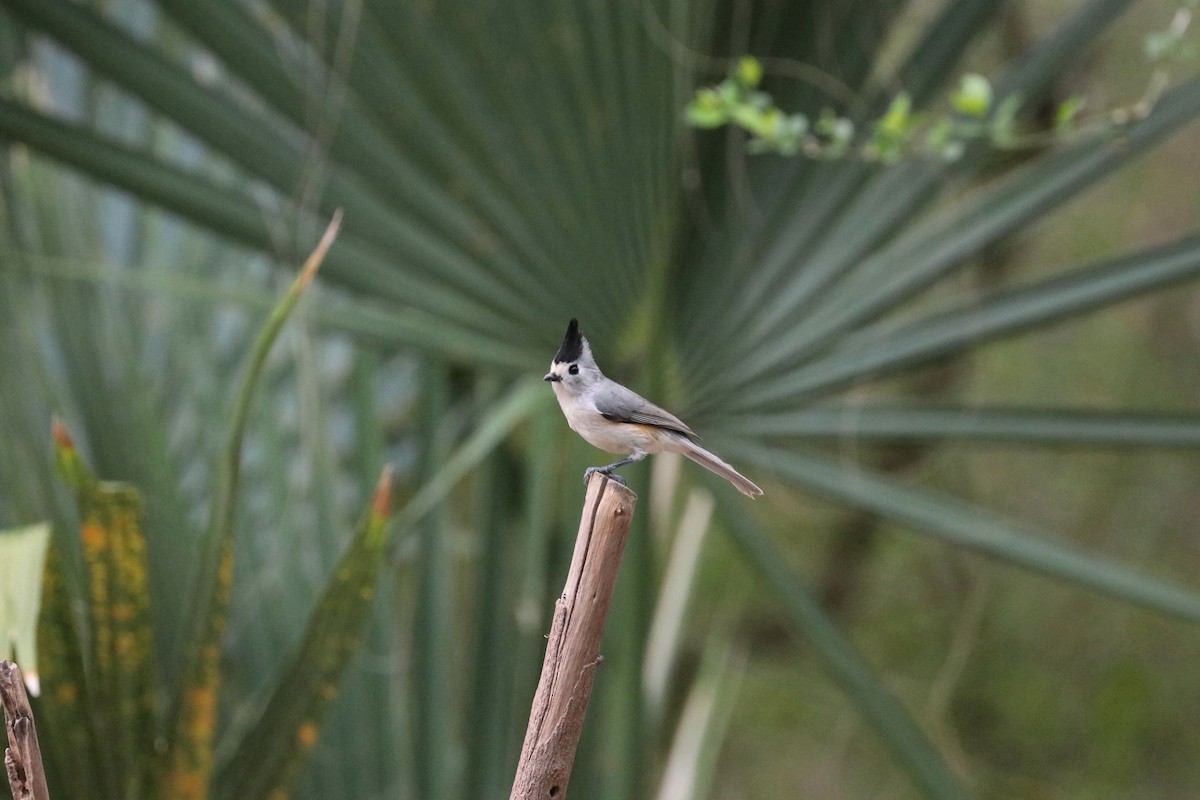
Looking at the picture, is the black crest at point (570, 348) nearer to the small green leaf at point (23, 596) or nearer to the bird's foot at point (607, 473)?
the bird's foot at point (607, 473)

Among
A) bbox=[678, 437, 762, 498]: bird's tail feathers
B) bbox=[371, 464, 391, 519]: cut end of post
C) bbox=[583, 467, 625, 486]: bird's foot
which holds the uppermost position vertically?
bbox=[678, 437, 762, 498]: bird's tail feathers

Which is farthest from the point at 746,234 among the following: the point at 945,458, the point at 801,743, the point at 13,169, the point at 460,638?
the point at 801,743

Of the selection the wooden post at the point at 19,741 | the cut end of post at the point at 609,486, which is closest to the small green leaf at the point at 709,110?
the cut end of post at the point at 609,486

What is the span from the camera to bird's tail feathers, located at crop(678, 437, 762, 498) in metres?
1.32

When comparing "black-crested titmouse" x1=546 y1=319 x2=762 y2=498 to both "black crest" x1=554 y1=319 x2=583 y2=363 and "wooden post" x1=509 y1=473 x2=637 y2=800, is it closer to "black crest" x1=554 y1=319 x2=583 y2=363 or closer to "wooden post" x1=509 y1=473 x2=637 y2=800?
"black crest" x1=554 y1=319 x2=583 y2=363

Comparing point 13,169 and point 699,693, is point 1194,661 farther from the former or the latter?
point 13,169

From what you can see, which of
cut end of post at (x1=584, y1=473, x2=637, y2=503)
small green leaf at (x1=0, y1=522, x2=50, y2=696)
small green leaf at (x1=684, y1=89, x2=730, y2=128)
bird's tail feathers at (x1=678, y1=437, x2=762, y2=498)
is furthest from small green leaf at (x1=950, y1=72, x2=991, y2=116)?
small green leaf at (x1=0, y1=522, x2=50, y2=696)

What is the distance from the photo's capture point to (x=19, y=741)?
3.59 feet

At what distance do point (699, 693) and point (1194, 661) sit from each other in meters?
2.62

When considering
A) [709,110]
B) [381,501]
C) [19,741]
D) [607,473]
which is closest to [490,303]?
[709,110]

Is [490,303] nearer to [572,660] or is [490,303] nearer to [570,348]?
[570,348]

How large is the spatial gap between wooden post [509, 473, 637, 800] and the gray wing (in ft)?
0.44

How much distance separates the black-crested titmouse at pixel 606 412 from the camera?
4.47 ft

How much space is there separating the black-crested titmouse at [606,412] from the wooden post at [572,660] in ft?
0.36
